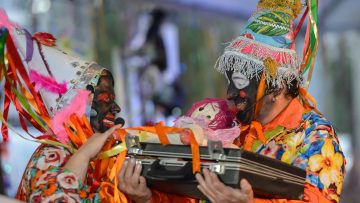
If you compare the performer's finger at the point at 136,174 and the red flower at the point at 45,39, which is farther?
the red flower at the point at 45,39

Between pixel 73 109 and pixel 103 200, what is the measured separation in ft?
1.03

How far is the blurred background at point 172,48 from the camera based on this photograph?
6992mm

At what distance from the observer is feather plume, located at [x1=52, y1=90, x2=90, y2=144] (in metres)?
2.95

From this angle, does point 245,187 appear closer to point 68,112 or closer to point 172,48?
point 68,112

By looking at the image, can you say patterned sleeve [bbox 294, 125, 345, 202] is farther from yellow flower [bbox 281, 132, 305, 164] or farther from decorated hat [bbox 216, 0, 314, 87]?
decorated hat [bbox 216, 0, 314, 87]

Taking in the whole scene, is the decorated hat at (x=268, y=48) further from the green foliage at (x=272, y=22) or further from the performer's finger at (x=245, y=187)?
the performer's finger at (x=245, y=187)

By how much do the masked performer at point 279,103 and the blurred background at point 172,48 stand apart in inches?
150

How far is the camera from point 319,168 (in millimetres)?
2893

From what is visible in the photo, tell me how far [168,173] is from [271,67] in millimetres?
580

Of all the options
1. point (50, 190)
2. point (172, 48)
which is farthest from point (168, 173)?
point (172, 48)

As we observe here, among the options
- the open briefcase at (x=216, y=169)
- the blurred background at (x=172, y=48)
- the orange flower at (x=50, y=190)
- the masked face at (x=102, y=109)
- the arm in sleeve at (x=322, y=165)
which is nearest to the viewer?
the open briefcase at (x=216, y=169)

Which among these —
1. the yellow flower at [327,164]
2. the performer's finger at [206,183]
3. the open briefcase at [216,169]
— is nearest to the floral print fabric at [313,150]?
the yellow flower at [327,164]

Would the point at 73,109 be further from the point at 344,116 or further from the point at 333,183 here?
the point at 344,116

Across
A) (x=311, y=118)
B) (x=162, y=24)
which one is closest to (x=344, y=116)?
(x=162, y=24)
